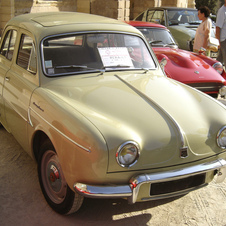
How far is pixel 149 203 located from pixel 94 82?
127 centimetres

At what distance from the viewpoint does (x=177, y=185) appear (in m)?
3.14

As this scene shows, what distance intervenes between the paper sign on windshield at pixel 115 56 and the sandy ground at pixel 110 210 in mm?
1415

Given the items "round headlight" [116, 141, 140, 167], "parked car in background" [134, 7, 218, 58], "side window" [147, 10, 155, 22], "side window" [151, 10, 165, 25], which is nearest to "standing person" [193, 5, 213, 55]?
"parked car in background" [134, 7, 218, 58]

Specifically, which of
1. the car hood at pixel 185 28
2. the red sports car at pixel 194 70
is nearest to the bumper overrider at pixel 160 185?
the red sports car at pixel 194 70

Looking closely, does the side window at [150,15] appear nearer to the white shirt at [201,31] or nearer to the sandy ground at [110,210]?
the white shirt at [201,31]

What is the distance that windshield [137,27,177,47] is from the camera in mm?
7434

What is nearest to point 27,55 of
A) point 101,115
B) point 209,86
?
point 101,115

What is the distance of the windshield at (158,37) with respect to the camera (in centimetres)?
743

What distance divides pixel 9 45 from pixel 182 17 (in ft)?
24.9

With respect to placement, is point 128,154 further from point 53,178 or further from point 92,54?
point 92,54

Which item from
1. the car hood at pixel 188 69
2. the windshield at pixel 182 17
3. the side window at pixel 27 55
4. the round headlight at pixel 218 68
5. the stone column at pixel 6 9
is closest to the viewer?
the side window at pixel 27 55

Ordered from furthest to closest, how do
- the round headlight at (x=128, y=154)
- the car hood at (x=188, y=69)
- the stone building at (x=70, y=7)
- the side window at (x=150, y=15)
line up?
the stone building at (x=70, y=7), the side window at (x=150, y=15), the car hood at (x=188, y=69), the round headlight at (x=128, y=154)

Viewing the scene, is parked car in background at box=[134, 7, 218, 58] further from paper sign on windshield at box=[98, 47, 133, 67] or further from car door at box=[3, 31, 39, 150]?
car door at box=[3, 31, 39, 150]

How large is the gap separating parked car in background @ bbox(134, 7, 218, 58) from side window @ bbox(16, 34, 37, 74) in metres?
6.81
